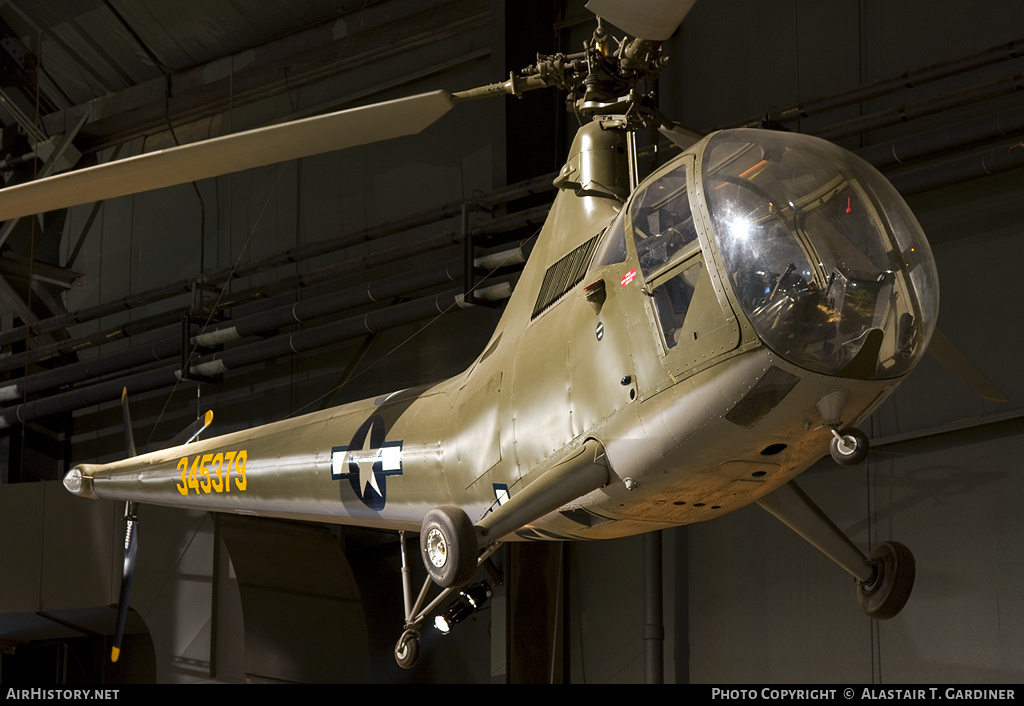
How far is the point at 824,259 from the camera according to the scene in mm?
4082

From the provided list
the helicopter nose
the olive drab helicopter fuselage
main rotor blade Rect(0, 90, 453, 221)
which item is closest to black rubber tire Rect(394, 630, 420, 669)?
the olive drab helicopter fuselage

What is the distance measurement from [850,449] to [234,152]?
340 centimetres

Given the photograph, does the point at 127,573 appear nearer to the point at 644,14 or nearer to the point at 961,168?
the point at 644,14

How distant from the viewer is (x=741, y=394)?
418 cm

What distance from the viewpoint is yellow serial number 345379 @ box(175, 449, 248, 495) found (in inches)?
301

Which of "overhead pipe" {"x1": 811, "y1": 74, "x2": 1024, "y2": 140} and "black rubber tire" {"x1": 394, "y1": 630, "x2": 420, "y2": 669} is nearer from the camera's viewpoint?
"black rubber tire" {"x1": 394, "y1": 630, "x2": 420, "y2": 669}

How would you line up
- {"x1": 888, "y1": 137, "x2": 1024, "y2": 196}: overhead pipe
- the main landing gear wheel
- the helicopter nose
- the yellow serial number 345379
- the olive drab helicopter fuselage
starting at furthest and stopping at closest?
1. the helicopter nose
2. {"x1": 888, "y1": 137, "x2": 1024, "y2": 196}: overhead pipe
3. the yellow serial number 345379
4. the main landing gear wheel
5. the olive drab helicopter fuselage

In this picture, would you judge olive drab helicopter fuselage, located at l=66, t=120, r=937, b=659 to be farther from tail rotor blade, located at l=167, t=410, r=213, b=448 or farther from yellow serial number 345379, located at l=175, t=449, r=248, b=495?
tail rotor blade, located at l=167, t=410, r=213, b=448

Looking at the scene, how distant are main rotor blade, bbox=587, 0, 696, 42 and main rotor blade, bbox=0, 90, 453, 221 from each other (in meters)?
1.25

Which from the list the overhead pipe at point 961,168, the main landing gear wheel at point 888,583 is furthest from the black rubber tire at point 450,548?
the overhead pipe at point 961,168

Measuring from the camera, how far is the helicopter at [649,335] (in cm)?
413

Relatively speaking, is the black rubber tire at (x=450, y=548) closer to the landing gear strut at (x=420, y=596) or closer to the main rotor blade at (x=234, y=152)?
the landing gear strut at (x=420, y=596)

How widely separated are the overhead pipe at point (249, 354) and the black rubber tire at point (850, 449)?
616 cm

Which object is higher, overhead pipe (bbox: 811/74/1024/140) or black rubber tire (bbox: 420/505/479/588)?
overhead pipe (bbox: 811/74/1024/140)
